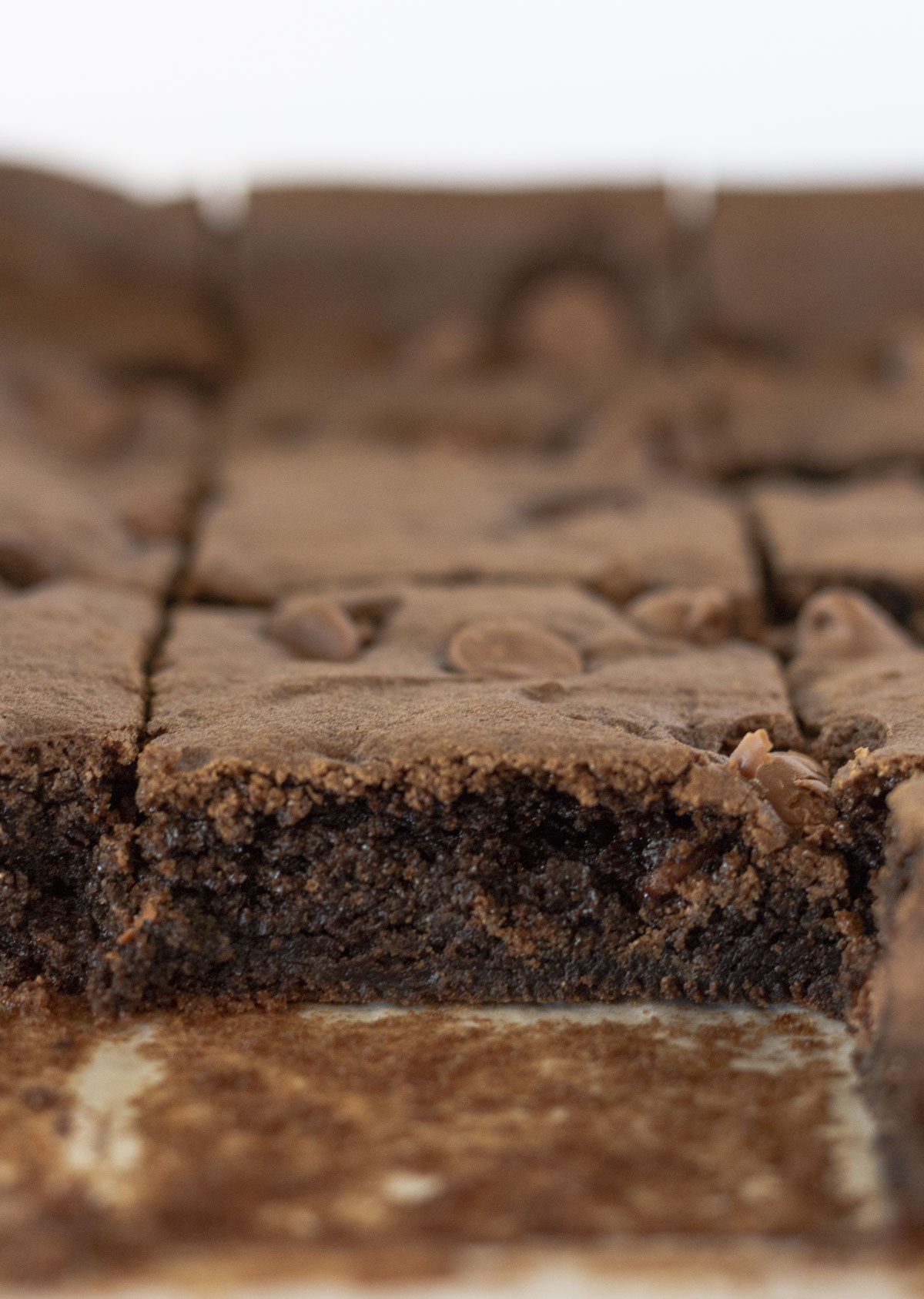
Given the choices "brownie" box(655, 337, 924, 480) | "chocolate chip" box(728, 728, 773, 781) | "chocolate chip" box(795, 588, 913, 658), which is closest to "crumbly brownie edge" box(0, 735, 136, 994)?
"chocolate chip" box(728, 728, 773, 781)

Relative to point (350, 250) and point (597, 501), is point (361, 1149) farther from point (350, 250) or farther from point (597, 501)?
point (350, 250)

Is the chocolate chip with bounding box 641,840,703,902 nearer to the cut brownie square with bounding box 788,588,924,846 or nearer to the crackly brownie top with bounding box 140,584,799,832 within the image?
the crackly brownie top with bounding box 140,584,799,832

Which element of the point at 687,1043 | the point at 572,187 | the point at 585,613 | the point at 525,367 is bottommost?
the point at 687,1043

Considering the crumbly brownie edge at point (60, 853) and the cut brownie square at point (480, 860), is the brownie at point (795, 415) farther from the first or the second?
the crumbly brownie edge at point (60, 853)

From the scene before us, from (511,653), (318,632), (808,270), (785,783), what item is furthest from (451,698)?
(808,270)

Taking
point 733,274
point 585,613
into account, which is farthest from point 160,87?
point 585,613
